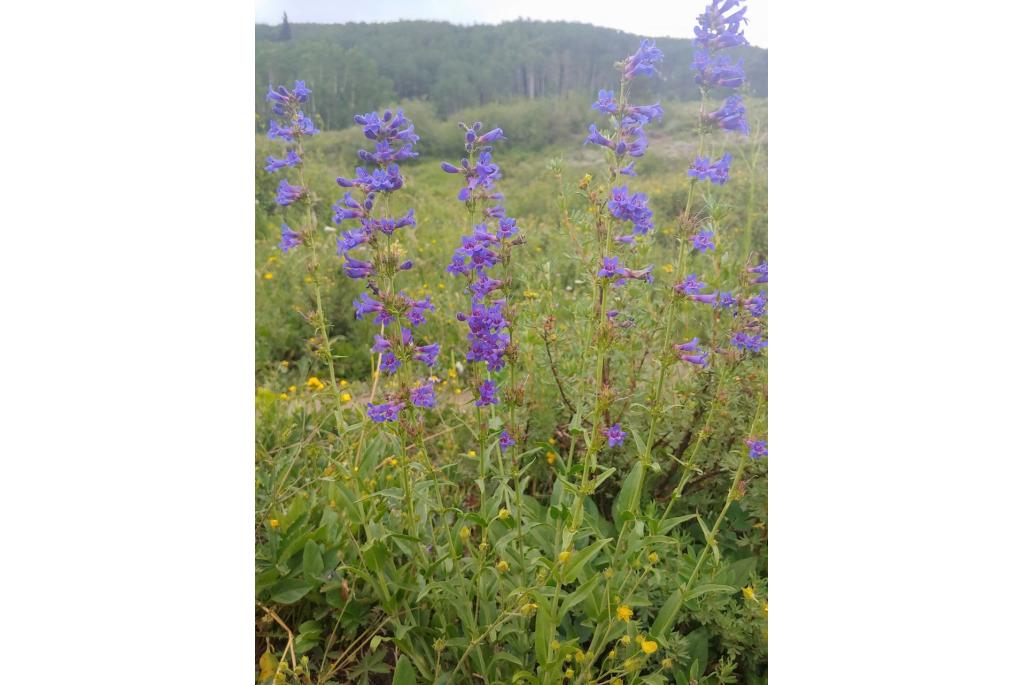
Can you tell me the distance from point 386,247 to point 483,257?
6.9 inches

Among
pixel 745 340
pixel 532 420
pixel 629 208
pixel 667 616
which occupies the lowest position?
pixel 667 616

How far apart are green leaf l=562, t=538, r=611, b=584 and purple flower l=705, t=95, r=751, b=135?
82 cm

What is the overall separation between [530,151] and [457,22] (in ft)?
1.18

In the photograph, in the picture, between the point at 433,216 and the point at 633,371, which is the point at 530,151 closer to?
the point at 633,371

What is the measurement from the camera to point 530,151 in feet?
6.48

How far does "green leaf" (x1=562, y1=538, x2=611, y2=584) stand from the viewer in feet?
4.34

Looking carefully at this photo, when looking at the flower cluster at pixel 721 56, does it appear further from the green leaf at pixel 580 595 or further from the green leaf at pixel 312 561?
the green leaf at pixel 312 561

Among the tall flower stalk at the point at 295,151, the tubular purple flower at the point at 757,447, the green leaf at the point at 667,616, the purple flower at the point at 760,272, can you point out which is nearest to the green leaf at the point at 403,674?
the green leaf at the point at 667,616

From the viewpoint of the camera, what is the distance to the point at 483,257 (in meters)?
1.39

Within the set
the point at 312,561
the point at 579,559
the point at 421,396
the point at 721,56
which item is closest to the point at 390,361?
the point at 421,396

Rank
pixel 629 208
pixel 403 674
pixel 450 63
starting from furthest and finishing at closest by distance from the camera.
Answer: pixel 450 63 → pixel 403 674 → pixel 629 208

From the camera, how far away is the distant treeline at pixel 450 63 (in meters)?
1.71

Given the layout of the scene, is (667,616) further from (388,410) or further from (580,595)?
(388,410)

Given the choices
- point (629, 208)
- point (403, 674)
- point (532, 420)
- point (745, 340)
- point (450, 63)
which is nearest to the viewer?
point (629, 208)
